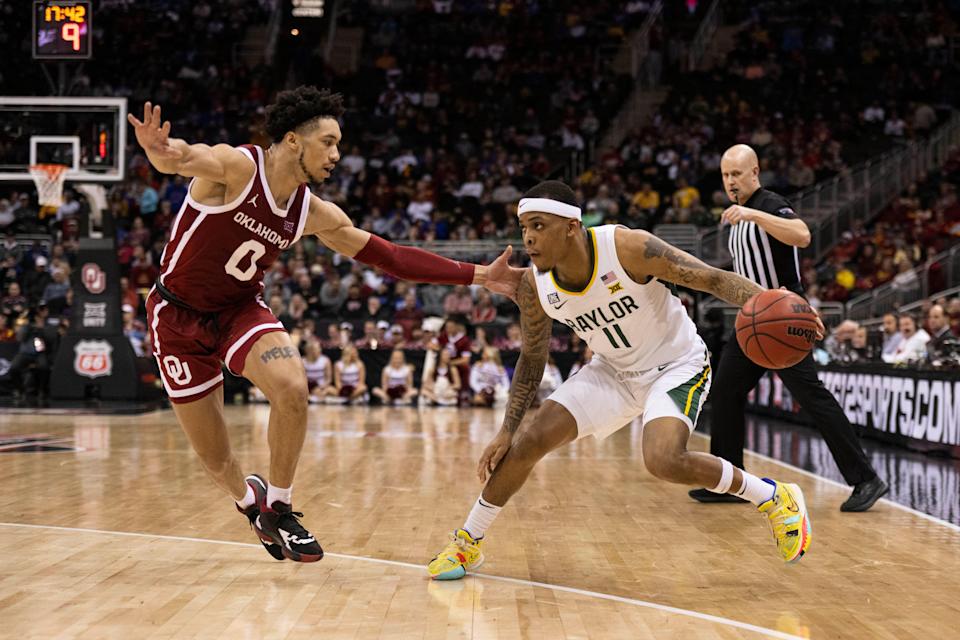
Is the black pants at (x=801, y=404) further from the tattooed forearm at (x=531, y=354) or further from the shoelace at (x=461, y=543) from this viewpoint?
the shoelace at (x=461, y=543)

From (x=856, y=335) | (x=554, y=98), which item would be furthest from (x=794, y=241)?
(x=554, y=98)

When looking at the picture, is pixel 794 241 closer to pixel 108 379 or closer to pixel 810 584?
pixel 810 584

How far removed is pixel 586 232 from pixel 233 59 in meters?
24.0

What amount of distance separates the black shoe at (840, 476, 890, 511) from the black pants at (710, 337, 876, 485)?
4cm

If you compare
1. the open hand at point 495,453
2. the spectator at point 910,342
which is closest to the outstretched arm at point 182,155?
the open hand at point 495,453

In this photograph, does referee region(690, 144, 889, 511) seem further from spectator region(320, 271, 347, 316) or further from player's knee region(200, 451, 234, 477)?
spectator region(320, 271, 347, 316)

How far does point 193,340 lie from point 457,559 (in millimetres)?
1487

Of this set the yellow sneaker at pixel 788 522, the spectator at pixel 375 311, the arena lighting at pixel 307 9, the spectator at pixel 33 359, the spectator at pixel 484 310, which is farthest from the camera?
the arena lighting at pixel 307 9

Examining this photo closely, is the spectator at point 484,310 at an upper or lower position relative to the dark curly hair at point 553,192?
lower

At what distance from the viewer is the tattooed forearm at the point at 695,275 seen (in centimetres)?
436

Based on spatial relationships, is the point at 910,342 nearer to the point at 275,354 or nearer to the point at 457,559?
the point at 457,559

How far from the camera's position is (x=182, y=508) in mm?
6383

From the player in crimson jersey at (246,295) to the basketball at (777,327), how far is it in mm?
1210

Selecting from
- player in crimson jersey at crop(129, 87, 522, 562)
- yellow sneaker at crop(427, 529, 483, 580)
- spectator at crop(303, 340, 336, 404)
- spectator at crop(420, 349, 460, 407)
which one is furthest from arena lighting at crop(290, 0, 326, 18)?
yellow sneaker at crop(427, 529, 483, 580)
